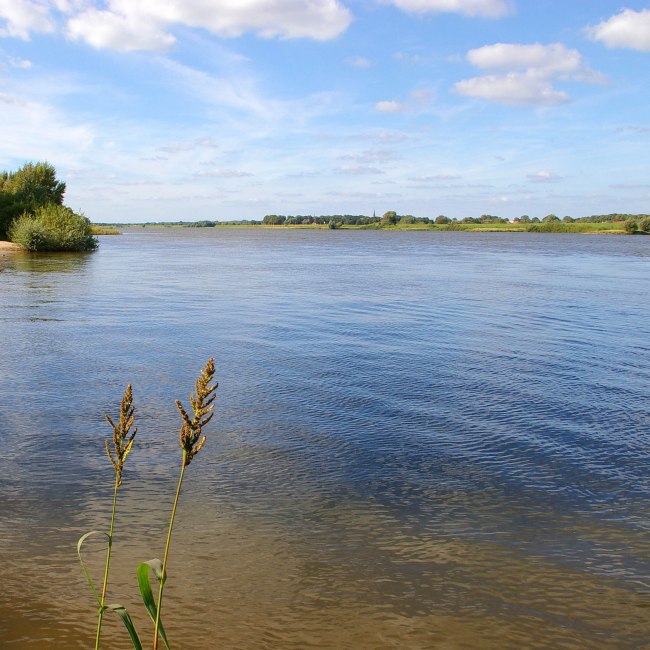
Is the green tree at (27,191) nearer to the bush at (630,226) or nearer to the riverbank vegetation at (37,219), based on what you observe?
the riverbank vegetation at (37,219)

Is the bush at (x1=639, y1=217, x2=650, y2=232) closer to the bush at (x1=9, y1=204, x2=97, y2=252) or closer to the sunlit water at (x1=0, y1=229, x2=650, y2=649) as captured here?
the bush at (x1=9, y1=204, x2=97, y2=252)

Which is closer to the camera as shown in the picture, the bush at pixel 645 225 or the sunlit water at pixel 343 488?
the sunlit water at pixel 343 488

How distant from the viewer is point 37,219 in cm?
5097

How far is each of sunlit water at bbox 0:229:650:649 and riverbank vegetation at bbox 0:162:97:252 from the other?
37.7 meters

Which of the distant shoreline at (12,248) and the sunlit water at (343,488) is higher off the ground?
the distant shoreline at (12,248)

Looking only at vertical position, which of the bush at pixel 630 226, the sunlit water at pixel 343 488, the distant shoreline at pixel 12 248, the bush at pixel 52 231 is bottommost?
the sunlit water at pixel 343 488

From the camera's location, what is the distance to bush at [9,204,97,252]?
49781 millimetres

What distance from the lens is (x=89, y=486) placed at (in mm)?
6656

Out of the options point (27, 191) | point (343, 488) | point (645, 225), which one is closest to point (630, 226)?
point (645, 225)

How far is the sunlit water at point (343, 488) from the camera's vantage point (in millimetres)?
4500

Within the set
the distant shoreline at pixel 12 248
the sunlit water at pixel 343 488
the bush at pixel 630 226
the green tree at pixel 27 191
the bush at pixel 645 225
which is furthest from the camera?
the bush at pixel 630 226

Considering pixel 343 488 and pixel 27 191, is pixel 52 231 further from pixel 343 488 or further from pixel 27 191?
pixel 343 488

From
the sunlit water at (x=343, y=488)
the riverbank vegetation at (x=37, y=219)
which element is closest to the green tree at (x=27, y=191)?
the riverbank vegetation at (x=37, y=219)

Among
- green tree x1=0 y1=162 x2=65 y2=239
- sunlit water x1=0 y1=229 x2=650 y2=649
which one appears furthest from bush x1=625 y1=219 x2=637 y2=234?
sunlit water x1=0 y1=229 x2=650 y2=649
